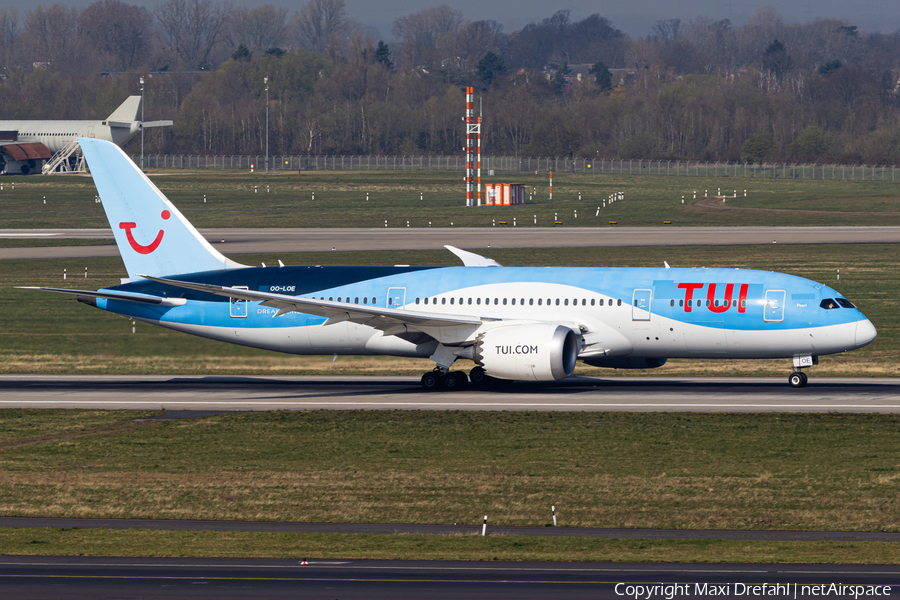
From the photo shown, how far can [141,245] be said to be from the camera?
48.0m

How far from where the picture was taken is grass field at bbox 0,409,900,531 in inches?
1046

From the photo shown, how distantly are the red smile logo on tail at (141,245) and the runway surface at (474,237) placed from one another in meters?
40.5

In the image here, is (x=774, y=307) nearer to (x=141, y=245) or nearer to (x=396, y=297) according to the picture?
(x=396, y=297)

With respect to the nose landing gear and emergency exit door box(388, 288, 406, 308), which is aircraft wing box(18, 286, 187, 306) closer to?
emergency exit door box(388, 288, 406, 308)

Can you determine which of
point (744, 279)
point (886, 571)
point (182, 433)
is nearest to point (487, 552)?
point (886, 571)

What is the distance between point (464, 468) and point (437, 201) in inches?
4456

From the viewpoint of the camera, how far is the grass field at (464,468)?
26562 mm

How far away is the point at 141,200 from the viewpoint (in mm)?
48125

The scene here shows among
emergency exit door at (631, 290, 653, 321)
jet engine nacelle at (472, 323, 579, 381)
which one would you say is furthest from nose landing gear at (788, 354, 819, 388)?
jet engine nacelle at (472, 323, 579, 381)

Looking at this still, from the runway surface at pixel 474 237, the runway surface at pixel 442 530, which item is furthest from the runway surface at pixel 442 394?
the runway surface at pixel 474 237

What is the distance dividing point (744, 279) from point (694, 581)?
24689mm

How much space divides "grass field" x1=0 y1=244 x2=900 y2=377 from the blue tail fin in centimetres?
280

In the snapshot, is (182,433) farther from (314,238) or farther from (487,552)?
(314,238)

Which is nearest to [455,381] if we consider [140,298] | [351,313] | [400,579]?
[351,313]
